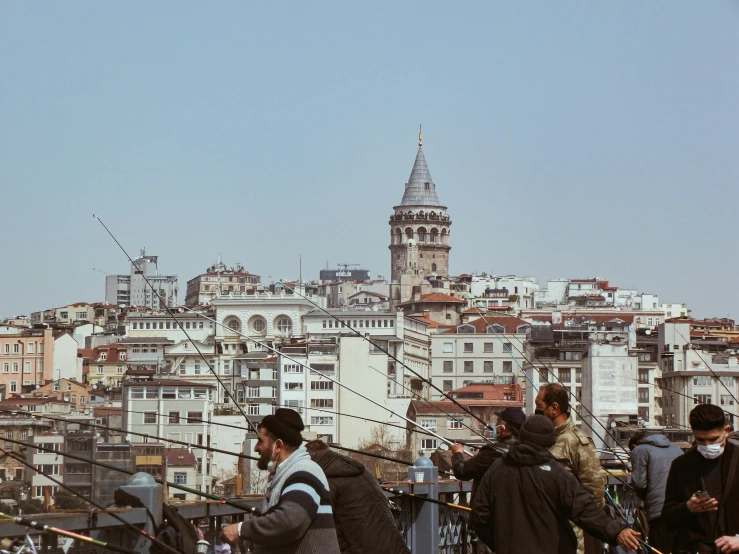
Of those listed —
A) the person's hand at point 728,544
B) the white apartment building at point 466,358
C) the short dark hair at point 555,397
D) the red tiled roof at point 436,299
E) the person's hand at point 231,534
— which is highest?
the red tiled roof at point 436,299

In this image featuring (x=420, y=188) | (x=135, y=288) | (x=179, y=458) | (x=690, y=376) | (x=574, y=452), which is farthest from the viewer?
(x=420, y=188)

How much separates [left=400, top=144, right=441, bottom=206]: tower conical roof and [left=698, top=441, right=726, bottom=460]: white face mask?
174289 millimetres

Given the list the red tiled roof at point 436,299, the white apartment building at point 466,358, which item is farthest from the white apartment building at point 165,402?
the red tiled roof at point 436,299

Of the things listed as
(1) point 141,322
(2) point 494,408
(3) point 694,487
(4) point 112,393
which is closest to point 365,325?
(1) point 141,322

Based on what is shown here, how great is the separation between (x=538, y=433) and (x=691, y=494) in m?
0.56

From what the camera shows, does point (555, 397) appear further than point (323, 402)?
No

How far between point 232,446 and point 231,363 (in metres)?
34.5

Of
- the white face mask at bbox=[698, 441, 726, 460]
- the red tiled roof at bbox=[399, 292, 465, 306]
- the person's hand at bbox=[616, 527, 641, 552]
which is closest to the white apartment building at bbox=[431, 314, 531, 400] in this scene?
the red tiled roof at bbox=[399, 292, 465, 306]

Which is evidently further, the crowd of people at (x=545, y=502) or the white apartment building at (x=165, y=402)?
the white apartment building at (x=165, y=402)

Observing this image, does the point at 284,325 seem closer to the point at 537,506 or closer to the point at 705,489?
the point at 705,489

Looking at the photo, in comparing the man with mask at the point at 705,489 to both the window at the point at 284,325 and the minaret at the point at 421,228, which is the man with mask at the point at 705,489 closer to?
the window at the point at 284,325

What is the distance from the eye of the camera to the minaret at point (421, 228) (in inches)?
6929

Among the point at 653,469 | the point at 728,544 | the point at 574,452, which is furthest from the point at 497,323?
the point at 728,544

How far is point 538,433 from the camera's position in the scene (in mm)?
5430
